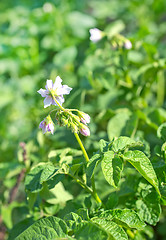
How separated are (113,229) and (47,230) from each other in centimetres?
21

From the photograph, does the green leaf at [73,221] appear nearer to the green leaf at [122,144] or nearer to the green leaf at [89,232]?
the green leaf at [89,232]

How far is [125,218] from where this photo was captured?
3.45 ft

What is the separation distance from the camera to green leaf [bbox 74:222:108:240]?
0.91 metres

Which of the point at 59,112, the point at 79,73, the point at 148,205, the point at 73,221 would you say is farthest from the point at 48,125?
the point at 79,73

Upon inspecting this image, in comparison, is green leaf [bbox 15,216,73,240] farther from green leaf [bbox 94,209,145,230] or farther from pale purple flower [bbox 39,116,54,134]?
pale purple flower [bbox 39,116,54,134]

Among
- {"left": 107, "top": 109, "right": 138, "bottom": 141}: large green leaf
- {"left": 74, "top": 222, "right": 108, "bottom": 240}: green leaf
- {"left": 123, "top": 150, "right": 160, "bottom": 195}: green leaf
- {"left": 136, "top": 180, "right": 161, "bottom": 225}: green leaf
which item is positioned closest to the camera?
{"left": 74, "top": 222, "right": 108, "bottom": 240}: green leaf

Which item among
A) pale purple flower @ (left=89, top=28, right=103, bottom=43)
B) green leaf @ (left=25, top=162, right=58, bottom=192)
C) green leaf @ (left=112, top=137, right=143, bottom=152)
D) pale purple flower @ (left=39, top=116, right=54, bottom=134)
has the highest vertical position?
pale purple flower @ (left=89, top=28, right=103, bottom=43)

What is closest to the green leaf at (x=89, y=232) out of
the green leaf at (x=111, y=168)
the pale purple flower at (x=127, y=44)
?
the green leaf at (x=111, y=168)

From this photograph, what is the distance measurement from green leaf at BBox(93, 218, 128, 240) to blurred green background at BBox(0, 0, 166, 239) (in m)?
0.43

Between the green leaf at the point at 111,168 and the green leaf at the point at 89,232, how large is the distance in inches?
6.3

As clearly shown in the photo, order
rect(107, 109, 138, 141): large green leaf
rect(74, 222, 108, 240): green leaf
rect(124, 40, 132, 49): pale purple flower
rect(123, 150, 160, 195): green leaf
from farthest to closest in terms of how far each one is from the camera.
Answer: rect(124, 40, 132, 49): pale purple flower → rect(107, 109, 138, 141): large green leaf → rect(123, 150, 160, 195): green leaf → rect(74, 222, 108, 240): green leaf

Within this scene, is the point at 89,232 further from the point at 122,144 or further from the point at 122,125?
the point at 122,125

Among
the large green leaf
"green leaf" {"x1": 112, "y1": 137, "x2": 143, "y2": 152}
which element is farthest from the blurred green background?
"green leaf" {"x1": 112, "y1": 137, "x2": 143, "y2": 152}

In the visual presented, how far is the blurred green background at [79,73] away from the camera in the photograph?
1.67 metres
